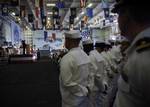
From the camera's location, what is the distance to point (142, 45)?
1.25 metres

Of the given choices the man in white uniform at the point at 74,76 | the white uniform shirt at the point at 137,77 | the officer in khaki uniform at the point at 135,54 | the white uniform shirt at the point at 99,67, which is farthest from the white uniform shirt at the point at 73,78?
the white uniform shirt at the point at 137,77

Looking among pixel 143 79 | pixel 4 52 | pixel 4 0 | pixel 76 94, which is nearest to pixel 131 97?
pixel 143 79

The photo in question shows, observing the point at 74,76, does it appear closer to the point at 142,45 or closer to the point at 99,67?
the point at 99,67

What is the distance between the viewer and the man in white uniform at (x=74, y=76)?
14.0 feet

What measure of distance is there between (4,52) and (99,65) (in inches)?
942

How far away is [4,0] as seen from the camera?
22.2 m

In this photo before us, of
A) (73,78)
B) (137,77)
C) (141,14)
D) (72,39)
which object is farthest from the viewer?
(72,39)

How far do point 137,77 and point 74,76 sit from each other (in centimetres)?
313

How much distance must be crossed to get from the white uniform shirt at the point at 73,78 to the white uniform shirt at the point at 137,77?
2.89 m

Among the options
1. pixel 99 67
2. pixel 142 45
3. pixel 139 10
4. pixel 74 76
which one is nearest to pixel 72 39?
pixel 74 76

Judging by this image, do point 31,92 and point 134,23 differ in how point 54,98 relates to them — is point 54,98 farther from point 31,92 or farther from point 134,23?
point 134,23

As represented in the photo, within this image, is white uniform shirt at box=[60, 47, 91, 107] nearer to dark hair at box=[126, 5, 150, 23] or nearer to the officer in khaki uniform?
the officer in khaki uniform

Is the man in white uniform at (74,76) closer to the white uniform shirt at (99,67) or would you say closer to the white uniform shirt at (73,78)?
the white uniform shirt at (73,78)

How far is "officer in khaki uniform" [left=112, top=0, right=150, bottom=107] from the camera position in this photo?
1242 mm
